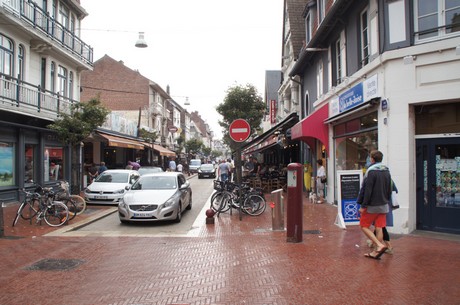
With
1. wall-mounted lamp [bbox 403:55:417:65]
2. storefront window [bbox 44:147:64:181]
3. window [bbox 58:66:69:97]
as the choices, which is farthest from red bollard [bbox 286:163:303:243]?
window [bbox 58:66:69:97]

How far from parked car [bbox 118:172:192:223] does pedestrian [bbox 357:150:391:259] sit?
5534 millimetres

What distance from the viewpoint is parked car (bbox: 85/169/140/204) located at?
574 inches

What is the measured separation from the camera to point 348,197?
30.8 feet

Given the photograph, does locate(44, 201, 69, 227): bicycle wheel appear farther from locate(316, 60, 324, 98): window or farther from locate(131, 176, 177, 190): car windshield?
locate(316, 60, 324, 98): window

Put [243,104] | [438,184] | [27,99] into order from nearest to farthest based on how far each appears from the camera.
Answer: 1. [438,184]
2. [27,99]
3. [243,104]

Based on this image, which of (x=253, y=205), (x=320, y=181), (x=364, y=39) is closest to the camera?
(x=364, y=39)

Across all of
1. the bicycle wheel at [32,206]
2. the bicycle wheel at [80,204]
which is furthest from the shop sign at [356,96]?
the bicycle wheel at [32,206]

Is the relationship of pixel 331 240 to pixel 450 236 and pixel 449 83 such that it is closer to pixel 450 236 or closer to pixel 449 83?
pixel 450 236

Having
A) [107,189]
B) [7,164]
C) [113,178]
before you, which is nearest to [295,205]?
[107,189]

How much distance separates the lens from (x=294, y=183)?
26.3ft

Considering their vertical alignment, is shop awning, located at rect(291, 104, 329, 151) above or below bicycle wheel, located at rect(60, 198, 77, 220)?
above

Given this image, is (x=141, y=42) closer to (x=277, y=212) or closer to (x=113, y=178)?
(x=113, y=178)

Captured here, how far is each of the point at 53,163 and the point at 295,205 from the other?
14.5 m

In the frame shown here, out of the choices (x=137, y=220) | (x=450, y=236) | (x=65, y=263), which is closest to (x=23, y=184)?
(x=137, y=220)
